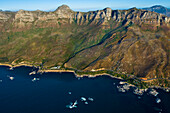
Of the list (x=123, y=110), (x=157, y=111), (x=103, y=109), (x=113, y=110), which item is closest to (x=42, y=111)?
(x=103, y=109)

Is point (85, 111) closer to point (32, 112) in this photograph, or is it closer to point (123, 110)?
point (123, 110)

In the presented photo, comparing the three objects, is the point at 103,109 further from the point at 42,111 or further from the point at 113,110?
the point at 42,111

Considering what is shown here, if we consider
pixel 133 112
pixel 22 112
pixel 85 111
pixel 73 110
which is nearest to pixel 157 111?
pixel 133 112

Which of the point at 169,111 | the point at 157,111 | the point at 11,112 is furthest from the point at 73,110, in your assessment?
the point at 169,111

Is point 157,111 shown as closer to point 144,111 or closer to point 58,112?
point 144,111

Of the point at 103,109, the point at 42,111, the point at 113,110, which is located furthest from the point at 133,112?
the point at 42,111
